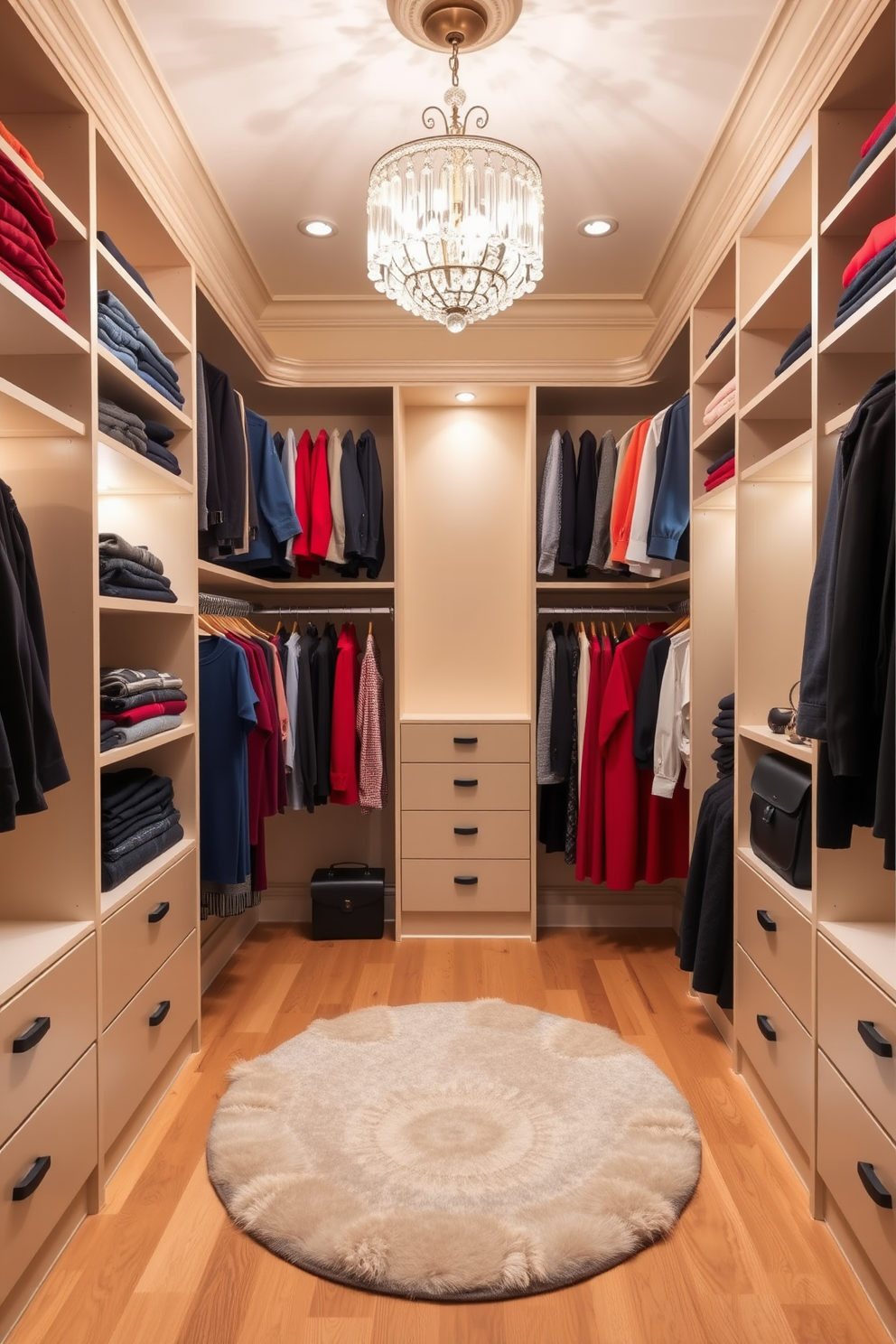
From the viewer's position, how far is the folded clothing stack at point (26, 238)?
5.26ft

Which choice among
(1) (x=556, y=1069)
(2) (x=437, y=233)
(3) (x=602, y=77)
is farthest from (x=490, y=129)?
(1) (x=556, y=1069)

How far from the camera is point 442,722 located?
368 centimetres

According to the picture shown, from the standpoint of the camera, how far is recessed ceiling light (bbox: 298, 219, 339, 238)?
3.02m

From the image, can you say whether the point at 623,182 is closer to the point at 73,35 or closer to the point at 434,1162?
the point at 73,35

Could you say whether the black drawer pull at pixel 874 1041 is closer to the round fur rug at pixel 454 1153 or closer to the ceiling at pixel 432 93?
the round fur rug at pixel 454 1153

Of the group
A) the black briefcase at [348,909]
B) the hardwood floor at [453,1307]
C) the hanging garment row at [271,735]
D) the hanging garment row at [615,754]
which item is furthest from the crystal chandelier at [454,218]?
the black briefcase at [348,909]

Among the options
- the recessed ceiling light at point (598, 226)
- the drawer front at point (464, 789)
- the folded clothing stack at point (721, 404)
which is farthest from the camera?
the drawer front at point (464, 789)

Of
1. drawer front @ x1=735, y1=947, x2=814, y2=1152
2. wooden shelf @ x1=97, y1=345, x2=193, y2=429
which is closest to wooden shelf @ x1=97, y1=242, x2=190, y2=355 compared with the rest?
wooden shelf @ x1=97, y1=345, x2=193, y2=429

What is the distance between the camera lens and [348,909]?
3.71 metres

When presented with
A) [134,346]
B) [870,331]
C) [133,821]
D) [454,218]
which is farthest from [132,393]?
[870,331]

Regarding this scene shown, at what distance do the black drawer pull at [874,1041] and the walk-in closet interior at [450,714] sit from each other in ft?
0.05

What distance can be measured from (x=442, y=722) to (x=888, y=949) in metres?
2.19

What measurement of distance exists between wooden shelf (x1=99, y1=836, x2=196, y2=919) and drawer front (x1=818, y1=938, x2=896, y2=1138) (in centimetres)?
160

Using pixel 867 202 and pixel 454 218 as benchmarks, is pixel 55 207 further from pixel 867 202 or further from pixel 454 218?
pixel 867 202
